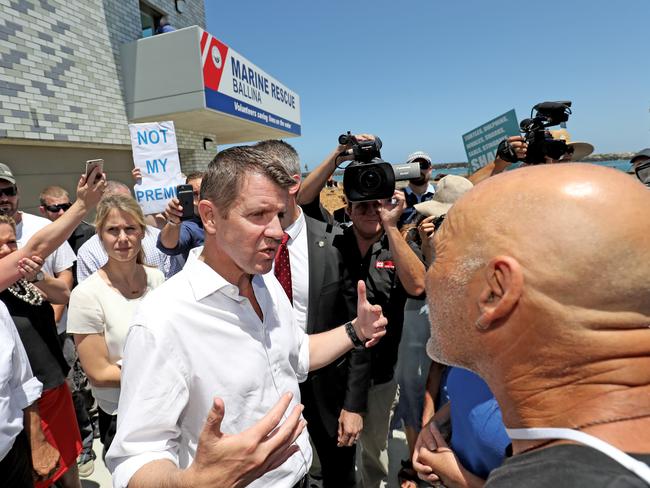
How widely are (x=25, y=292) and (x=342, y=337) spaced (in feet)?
6.00

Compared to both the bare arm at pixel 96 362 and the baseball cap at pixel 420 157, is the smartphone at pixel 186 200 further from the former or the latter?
the baseball cap at pixel 420 157

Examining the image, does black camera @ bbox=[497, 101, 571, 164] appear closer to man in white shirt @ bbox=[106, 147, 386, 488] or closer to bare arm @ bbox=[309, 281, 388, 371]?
bare arm @ bbox=[309, 281, 388, 371]

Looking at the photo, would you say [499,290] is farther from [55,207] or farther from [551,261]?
[55,207]

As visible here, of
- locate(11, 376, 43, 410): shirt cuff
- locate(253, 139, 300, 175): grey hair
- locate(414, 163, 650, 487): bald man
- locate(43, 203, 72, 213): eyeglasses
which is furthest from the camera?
locate(43, 203, 72, 213): eyeglasses

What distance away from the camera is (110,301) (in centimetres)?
211

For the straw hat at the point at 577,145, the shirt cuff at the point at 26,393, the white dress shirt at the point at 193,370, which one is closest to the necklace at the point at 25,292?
the shirt cuff at the point at 26,393

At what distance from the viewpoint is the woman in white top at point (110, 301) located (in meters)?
2.01

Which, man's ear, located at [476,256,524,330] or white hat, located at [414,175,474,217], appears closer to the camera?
man's ear, located at [476,256,524,330]

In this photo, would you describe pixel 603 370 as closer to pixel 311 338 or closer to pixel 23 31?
pixel 311 338

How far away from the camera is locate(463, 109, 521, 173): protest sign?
197 inches

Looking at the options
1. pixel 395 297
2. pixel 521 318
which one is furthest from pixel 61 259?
pixel 521 318

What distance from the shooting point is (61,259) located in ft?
9.91

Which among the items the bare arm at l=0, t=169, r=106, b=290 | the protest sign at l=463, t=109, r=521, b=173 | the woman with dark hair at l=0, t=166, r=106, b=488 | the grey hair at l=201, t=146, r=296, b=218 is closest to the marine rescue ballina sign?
the protest sign at l=463, t=109, r=521, b=173

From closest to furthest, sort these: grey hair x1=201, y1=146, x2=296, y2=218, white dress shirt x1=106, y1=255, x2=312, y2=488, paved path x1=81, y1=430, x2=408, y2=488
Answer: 1. white dress shirt x1=106, y1=255, x2=312, y2=488
2. grey hair x1=201, y1=146, x2=296, y2=218
3. paved path x1=81, y1=430, x2=408, y2=488
